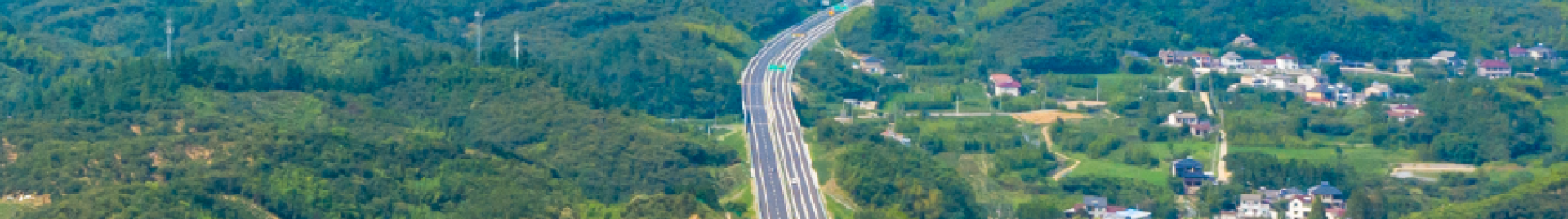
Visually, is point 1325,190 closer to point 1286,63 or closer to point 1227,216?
point 1227,216

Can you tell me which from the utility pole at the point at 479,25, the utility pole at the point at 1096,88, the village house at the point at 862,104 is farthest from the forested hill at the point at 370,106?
the utility pole at the point at 1096,88

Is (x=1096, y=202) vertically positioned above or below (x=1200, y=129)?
below

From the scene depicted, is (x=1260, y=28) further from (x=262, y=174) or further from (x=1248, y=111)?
(x=262, y=174)

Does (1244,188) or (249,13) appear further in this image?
(249,13)

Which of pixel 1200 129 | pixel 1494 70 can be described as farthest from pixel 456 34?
pixel 1494 70

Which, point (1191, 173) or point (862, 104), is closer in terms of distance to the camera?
point (1191, 173)

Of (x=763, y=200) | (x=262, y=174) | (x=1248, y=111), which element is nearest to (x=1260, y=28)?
(x=1248, y=111)

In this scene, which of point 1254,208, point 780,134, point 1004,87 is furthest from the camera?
point 1004,87
